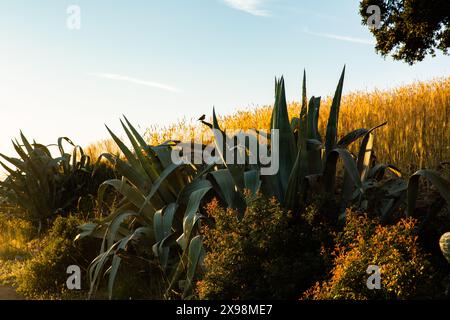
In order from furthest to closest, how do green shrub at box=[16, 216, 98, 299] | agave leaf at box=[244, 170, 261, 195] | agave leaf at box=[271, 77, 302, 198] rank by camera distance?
green shrub at box=[16, 216, 98, 299]
agave leaf at box=[271, 77, 302, 198]
agave leaf at box=[244, 170, 261, 195]

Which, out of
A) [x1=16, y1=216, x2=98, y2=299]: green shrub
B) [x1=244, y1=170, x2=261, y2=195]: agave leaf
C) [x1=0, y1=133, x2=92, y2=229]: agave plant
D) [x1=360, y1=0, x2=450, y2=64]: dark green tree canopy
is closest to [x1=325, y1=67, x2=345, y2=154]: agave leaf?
[x1=244, y1=170, x2=261, y2=195]: agave leaf

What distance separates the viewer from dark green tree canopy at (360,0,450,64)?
16047mm

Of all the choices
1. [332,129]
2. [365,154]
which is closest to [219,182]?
[332,129]

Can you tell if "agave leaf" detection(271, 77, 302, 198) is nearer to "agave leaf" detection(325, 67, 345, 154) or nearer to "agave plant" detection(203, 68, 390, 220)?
"agave plant" detection(203, 68, 390, 220)

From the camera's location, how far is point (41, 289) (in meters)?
6.92

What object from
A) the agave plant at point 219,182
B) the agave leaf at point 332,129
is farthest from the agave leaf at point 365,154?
the agave leaf at point 332,129

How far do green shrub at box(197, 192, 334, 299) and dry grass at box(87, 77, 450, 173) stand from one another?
377cm

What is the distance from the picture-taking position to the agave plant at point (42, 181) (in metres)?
10.8

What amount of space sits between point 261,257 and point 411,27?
14.6 meters

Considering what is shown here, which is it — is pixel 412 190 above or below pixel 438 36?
below
